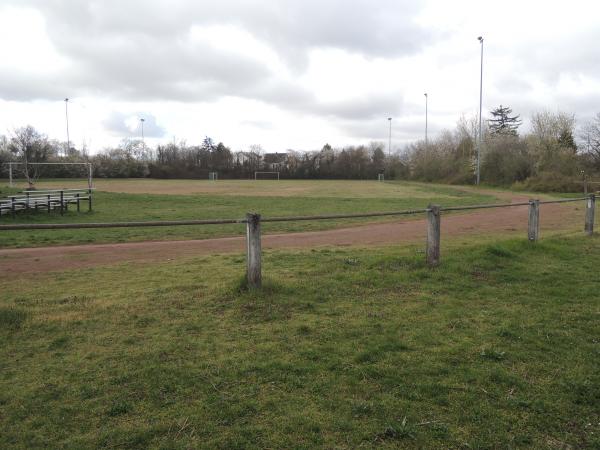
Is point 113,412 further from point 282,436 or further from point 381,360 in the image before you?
point 381,360

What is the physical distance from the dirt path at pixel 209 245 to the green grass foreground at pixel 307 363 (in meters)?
2.71

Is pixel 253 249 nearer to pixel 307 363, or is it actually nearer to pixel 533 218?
pixel 307 363

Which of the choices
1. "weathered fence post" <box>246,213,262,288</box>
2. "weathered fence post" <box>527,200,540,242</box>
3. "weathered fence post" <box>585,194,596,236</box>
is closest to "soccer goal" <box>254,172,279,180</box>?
"weathered fence post" <box>585,194,596,236</box>

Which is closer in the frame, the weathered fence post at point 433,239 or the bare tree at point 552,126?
the weathered fence post at point 433,239

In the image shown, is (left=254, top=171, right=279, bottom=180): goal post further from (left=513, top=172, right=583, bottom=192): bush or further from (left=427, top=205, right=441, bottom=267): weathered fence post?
(left=427, top=205, right=441, bottom=267): weathered fence post

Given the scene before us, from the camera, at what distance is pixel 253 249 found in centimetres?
581

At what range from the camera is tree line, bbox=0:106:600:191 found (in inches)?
1924

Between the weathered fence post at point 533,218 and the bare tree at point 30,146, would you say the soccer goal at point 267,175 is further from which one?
the weathered fence post at point 533,218

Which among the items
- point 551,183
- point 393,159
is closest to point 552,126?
point 551,183

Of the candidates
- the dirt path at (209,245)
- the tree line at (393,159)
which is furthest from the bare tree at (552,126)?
the dirt path at (209,245)

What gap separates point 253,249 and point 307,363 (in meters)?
2.08

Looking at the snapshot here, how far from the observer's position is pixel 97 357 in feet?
13.5

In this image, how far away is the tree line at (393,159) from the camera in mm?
48866

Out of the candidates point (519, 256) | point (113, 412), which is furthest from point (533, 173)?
point (113, 412)
